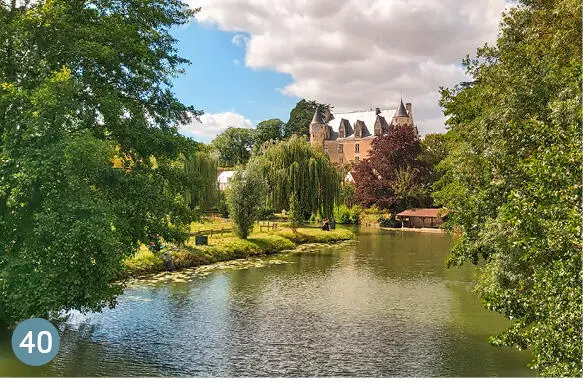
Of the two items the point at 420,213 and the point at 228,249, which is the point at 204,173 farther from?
the point at 420,213

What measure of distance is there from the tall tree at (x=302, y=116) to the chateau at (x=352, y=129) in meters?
2.41

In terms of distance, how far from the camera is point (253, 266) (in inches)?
1124

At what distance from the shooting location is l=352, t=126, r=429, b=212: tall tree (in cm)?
6406

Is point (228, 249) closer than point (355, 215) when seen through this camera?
Yes

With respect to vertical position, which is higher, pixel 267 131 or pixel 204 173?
pixel 267 131

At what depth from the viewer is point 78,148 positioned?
39.0 ft

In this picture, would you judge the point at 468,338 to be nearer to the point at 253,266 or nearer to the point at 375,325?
the point at 375,325

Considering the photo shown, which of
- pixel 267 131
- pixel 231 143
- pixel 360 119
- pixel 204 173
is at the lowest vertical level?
pixel 204 173

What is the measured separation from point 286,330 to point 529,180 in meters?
8.24

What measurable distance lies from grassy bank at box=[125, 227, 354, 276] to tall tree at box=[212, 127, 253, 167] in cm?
5494

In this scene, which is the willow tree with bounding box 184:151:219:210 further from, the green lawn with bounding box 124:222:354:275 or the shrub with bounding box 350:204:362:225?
the shrub with bounding box 350:204:362:225

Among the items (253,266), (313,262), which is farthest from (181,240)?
(313,262)

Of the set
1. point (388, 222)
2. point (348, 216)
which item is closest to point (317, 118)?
point (348, 216)

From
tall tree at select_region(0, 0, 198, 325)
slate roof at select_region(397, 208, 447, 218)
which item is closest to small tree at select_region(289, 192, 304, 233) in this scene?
slate roof at select_region(397, 208, 447, 218)
